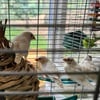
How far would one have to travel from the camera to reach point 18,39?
1370 mm

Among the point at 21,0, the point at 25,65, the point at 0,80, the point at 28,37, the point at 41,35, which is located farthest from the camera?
the point at 21,0

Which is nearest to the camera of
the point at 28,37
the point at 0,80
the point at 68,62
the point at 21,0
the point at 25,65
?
the point at 0,80

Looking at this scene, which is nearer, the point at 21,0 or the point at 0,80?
the point at 0,80

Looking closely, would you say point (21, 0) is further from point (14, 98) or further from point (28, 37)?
point (14, 98)

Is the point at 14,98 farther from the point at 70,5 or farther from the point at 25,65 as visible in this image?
the point at 70,5

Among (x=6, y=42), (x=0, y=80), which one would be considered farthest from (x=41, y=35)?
(x=0, y=80)

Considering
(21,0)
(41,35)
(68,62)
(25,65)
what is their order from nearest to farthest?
1. (25,65)
2. (68,62)
3. (41,35)
4. (21,0)

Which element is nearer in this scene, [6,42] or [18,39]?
[6,42]

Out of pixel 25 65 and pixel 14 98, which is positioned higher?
pixel 25 65

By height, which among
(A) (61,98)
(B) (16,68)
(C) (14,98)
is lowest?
(A) (61,98)

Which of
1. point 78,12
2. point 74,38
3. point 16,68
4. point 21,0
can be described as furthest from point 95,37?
point 16,68

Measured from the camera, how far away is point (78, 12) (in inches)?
67.2

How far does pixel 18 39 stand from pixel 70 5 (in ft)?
1.80

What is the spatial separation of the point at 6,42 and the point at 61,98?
48cm
